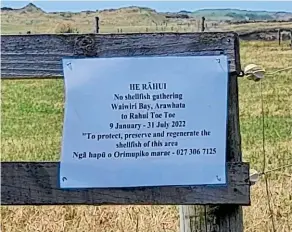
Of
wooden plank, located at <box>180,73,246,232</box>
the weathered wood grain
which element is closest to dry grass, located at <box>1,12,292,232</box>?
wooden plank, located at <box>180,73,246,232</box>

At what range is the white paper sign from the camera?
7.60 ft

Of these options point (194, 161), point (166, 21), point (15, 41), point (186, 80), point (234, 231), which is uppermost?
point (166, 21)

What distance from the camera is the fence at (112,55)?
7.90 ft

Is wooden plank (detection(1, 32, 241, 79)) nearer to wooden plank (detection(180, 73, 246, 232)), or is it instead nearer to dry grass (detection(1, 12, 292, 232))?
wooden plank (detection(180, 73, 246, 232))

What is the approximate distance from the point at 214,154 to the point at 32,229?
174 centimetres

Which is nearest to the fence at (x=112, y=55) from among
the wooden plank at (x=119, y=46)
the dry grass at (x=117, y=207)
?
the wooden plank at (x=119, y=46)

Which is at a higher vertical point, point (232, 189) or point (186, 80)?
point (186, 80)

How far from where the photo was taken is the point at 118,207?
4055 mm

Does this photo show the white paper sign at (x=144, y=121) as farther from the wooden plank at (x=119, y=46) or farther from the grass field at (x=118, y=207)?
the grass field at (x=118, y=207)

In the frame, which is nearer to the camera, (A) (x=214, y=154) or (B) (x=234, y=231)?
(A) (x=214, y=154)

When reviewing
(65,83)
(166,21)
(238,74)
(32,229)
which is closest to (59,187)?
(65,83)

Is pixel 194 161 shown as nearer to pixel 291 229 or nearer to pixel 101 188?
pixel 101 188

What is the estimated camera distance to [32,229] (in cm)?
387

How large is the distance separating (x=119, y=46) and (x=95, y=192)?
0.45m
